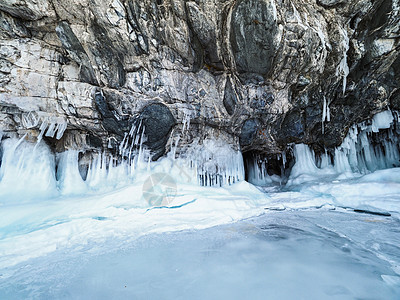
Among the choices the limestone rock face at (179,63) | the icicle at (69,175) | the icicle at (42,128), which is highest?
the limestone rock face at (179,63)

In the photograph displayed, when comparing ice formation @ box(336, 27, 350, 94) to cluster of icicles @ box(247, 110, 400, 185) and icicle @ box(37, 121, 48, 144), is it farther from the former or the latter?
icicle @ box(37, 121, 48, 144)

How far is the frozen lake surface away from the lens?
182cm

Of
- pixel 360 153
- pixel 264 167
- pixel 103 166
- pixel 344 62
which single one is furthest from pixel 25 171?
pixel 360 153

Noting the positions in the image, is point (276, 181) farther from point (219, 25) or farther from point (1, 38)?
point (1, 38)

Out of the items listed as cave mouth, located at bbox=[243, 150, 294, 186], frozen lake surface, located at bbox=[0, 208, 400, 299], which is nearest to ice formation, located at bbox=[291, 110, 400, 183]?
cave mouth, located at bbox=[243, 150, 294, 186]

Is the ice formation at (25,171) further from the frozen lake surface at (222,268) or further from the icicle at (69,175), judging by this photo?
the frozen lake surface at (222,268)

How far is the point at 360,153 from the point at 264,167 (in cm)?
567

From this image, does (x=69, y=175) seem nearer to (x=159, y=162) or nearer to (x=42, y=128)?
(x=42, y=128)

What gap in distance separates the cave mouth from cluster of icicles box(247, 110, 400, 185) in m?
1.28

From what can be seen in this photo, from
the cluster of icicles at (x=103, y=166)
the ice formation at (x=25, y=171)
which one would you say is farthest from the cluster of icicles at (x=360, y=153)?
the ice formation at (x=25, y=171)

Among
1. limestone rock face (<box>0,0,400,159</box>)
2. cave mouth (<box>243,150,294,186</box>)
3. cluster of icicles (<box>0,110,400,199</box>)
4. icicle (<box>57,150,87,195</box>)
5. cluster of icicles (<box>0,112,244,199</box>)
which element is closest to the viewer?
limestone rock face (<box>0,0,400,159</box>)

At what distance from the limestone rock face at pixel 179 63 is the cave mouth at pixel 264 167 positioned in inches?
168

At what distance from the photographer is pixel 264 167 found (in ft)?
A: 45.8

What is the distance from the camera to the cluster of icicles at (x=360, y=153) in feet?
33.3
